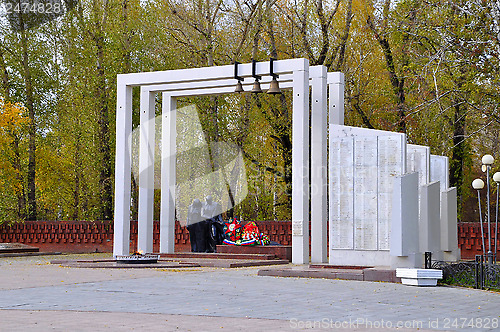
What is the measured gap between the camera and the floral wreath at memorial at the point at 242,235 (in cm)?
2275

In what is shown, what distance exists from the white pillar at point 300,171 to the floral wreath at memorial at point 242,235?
109 inches

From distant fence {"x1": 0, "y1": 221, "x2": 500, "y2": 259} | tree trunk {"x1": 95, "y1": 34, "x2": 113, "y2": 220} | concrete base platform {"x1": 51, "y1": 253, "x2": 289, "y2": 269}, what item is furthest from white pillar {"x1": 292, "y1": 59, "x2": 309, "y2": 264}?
tree trunk {"x1": 95, "y1": 34, "x2": 113, "y2": 220}

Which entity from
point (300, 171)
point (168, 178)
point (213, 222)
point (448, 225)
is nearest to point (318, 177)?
point (300, 171)

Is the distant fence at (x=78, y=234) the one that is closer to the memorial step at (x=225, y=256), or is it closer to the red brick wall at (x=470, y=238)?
the memorial step at (x=225, y=256)

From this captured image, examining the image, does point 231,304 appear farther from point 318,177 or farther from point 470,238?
point 470,238

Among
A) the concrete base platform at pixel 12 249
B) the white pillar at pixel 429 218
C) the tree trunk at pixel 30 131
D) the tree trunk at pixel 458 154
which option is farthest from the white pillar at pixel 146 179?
the tree trunk at pixel 458 154

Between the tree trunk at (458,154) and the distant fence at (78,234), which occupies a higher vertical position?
the tree trunk at (458,154)

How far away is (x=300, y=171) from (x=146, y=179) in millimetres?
6022

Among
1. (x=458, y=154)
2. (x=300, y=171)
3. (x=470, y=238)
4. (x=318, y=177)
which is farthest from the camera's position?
(x=458, y=154)

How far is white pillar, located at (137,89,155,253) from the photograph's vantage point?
77.9 feet

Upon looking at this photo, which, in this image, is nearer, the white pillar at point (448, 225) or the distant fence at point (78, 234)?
the white pillar at point (448, 225)

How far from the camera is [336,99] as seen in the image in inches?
837

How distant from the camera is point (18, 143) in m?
Answer: 35.3

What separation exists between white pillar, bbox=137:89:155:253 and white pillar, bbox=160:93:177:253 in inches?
21.2
